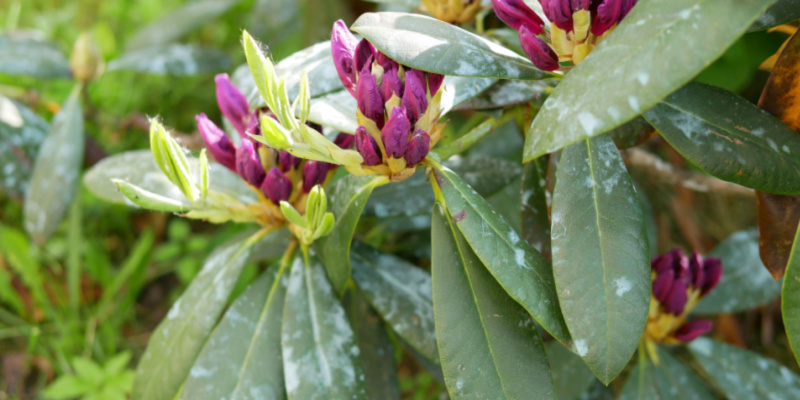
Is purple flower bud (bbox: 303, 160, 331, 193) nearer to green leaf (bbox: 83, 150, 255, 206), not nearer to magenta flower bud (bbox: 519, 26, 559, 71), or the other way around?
green leaf (bbox: 83, 150, 255, 206)

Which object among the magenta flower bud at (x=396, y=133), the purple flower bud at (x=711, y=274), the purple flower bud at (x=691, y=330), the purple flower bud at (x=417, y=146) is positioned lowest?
the purple flower bud at (x=691, y=330)

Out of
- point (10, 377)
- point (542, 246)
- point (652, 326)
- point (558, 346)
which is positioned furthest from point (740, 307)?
point (10, 377)

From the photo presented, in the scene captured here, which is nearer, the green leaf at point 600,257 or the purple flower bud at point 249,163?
the green leaf at point 600,257

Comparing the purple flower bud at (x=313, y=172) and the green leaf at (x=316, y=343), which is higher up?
the purple flower bud at (x=313, y=172)

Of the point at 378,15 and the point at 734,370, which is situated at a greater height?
the point at 378,15

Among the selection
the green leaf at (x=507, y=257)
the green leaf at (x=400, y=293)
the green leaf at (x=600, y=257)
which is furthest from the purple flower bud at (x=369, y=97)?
the green leaf at (x=400, y=293)

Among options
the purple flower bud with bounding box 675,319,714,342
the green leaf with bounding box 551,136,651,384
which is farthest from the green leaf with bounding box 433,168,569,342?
the purple flower bud with bounding box 675,319,714,342

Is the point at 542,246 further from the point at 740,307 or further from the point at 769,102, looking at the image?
the point at 740,307

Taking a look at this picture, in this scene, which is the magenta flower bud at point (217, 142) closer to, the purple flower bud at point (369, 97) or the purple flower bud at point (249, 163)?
the purple flower bud at point (249, 163)
